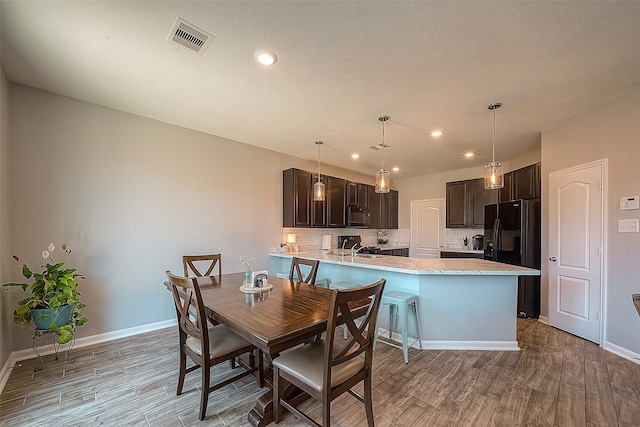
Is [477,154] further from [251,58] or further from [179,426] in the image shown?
[179,426]

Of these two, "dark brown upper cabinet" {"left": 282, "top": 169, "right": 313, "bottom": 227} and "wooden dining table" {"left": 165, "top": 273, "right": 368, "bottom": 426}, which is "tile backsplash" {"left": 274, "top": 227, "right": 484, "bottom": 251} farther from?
"wooden dining table" {"left": 165, "top": 273, "right": 368, "bottom": 426}

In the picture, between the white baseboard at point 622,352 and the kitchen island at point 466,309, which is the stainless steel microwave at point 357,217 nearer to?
the kitchen island at point 466,309

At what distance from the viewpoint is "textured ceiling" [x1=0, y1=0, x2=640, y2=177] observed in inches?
66.1

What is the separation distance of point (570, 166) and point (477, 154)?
160 cm

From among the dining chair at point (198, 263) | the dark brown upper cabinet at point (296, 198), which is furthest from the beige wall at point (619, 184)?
the dining chair at point (198, 263)

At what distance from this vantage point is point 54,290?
241 cm

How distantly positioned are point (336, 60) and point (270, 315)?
202cm

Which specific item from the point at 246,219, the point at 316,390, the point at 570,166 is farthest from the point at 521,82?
the point at 246,219

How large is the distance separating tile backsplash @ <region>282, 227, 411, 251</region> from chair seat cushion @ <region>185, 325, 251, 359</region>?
279 centimetres

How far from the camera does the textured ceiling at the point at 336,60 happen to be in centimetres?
168

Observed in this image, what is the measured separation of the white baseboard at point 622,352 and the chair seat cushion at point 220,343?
3.71 m

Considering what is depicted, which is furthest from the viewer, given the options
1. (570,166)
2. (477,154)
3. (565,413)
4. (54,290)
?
(477,154)

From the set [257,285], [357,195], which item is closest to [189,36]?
[257,285]

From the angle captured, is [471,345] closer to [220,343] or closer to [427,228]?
[220,343]
